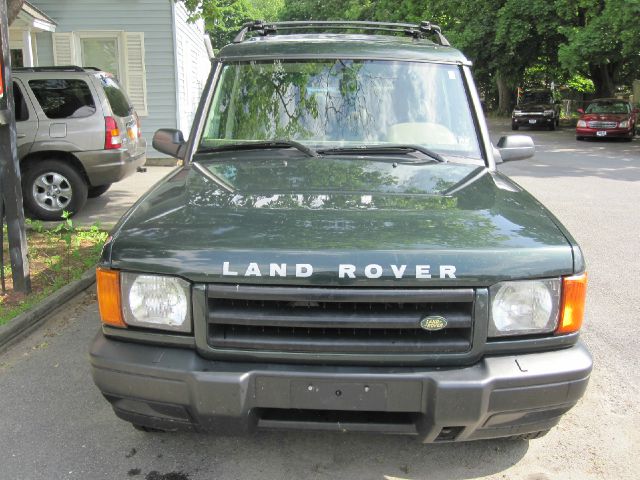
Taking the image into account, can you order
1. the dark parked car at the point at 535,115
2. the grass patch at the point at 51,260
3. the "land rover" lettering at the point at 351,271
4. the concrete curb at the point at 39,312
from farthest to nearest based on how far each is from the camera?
the dark parked car at the point at 535,115, the grass patch at the point at 51,260, the concrete curb at the point at 39,312, the "land rover" lettering at the point at 351,271

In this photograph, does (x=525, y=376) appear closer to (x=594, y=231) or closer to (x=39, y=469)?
(x=39, y=469)

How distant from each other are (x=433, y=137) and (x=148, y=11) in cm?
1241

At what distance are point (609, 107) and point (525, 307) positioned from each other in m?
24.6

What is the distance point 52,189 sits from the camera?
855 cm

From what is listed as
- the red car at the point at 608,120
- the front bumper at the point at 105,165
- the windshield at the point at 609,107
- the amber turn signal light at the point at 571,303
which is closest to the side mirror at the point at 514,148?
the amber turn signal light at the point at 571,303

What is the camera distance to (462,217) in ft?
8.64

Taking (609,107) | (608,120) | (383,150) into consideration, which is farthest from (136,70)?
(609,107)

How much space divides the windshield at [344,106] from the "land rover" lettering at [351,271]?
135 cm

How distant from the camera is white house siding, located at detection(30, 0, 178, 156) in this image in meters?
14.2

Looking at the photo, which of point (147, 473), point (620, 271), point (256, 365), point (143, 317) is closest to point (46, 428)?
point (147, 473)

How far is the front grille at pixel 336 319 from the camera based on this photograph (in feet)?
7.66

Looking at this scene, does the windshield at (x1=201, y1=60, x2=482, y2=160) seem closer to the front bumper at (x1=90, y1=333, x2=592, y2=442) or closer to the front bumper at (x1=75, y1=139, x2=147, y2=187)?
the front bumper at (x1=90, y1=333, x2=592, y2=442)

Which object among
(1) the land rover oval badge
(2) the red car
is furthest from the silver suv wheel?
(2) the red car

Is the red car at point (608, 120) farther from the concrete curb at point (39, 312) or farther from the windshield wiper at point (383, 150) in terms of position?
the windshield wiper at point (383, 150)
